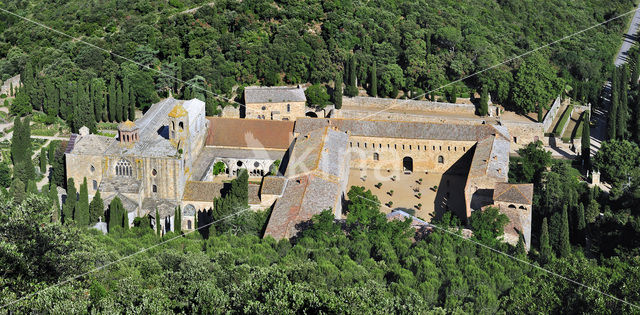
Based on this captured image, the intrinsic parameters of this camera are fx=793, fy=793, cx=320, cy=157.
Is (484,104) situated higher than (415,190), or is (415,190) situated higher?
(484,104)

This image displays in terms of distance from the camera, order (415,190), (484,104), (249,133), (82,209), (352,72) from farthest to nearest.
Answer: (352,72) → (484,104) → (249,133) → (415,190) → (82,209)

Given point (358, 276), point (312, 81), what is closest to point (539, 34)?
point (312, 81)

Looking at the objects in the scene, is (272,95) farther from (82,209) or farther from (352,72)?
(82,209)

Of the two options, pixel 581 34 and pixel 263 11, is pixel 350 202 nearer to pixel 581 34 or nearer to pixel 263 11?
pixel 263 11

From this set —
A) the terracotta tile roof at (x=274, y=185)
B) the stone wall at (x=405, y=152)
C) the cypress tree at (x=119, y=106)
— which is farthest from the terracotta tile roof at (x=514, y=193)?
the cypress tree at (x=119, y=106)

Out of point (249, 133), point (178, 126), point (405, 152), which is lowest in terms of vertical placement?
point (405, 152)

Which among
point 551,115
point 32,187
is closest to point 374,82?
point 551,115

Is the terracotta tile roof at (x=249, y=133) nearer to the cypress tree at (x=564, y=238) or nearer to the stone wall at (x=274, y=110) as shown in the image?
the stone wall at (x=274, y=110)
